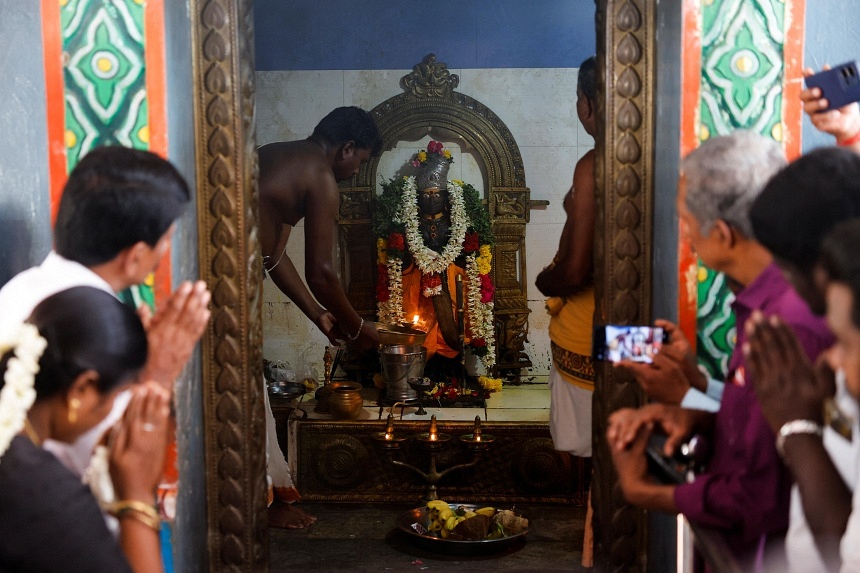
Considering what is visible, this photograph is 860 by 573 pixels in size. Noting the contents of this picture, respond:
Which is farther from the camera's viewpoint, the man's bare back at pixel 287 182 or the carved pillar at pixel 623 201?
the man's bare back at pixel 287 182

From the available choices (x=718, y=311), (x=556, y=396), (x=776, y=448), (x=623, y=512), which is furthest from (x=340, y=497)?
(x=776, y=448)

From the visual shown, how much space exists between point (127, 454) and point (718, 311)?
76.2 inches

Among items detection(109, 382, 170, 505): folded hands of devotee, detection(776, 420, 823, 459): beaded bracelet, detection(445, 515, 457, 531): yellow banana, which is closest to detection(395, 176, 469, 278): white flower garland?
detection(445, 515, 457, 531): yellow banana

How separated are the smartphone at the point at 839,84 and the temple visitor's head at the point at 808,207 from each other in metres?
0.79

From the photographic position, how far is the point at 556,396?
14.3 ft

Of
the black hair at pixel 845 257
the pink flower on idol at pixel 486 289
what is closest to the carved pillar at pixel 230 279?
the black hair at pixel 845 257

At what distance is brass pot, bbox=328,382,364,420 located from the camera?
6.15 meters

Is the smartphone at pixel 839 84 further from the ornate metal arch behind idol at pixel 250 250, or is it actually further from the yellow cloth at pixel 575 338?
the yellow cloth at pixel 575 338

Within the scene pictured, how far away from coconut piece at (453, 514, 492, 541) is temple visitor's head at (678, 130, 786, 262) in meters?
3.01

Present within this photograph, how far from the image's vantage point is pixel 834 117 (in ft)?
8.52

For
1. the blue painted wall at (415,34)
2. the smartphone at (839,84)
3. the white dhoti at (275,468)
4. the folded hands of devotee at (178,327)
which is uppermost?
the blue painted wall at (415,34)

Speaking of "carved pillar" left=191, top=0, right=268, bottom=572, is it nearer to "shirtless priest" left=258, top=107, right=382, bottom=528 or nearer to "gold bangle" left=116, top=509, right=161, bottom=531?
"gold bangle" left=116, top=509, right=161, bottom=531

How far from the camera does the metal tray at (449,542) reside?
4934mm

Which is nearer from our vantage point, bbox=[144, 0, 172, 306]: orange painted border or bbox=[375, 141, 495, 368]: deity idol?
bbox=[144, 0, 172, 306]: orange painted border
